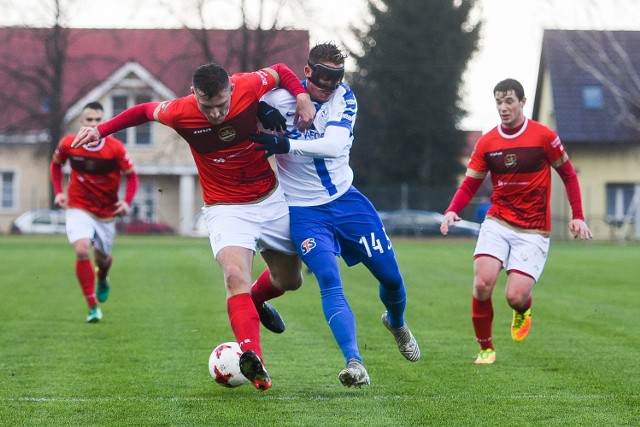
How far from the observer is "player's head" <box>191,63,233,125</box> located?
679 cm

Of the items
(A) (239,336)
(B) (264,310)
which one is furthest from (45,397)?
(B) (264,310)

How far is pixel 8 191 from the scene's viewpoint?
5284 centimetres

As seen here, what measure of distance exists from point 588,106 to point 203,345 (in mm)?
39685

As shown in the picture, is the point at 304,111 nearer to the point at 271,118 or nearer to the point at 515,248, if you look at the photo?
the point at 271,118

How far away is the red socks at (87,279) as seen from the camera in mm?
12098

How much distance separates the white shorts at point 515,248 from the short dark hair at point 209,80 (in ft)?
9.60

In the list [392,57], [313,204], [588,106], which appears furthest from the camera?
[392,57]

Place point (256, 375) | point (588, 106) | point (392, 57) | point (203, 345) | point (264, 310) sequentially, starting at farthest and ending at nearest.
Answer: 1. point (392, 57)
2. point (588, 106)
3. point (203, 345)
4. point (264, 310)
5. point (256, 375)

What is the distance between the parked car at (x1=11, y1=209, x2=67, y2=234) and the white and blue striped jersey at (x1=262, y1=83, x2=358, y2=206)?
4006cm

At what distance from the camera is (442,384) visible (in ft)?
24.6

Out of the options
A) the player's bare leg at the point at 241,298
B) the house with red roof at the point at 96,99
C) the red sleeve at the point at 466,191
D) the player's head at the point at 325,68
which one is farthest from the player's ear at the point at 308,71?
the house with red roof at the point at 96,99

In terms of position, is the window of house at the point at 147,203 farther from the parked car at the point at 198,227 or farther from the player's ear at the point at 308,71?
the player's ear at the point at 308,71

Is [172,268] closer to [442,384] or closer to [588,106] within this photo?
[442,384]

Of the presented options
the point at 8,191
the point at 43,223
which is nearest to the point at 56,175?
the point at 43,223
